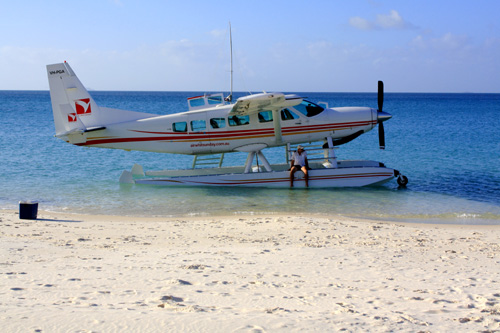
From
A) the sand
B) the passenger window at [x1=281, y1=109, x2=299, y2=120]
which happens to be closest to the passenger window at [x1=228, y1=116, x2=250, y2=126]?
the passenger window at [x1=281, y1=109, x2=299, y2=120]

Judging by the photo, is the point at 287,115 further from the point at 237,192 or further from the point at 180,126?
the point at 180,126

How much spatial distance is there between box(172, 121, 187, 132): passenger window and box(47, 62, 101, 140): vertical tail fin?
83.7 inches

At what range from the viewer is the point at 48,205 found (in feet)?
40.9

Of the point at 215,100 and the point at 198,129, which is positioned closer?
the point at 198,129

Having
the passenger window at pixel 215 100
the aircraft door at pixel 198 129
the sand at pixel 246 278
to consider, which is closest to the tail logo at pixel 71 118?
the aircraft door at pixel 198 129

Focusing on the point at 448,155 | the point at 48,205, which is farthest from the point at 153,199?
the point at 448,155

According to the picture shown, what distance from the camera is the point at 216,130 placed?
15.3m

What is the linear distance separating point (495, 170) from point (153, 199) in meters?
12.7

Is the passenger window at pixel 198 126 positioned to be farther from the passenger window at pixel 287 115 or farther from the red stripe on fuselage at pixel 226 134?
the passenger window at pixel 287 115

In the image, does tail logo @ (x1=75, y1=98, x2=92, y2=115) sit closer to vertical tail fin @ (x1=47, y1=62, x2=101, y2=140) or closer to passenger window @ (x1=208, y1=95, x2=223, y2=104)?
vertical tail fin @ (x1=47, y1=62, x2=101, y2=140)

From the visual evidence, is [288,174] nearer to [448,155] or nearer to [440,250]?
[440,250]

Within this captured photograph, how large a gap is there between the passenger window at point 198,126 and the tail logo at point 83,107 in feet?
9.56

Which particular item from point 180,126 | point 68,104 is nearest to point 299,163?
point 180,126

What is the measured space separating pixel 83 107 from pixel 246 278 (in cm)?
1064
